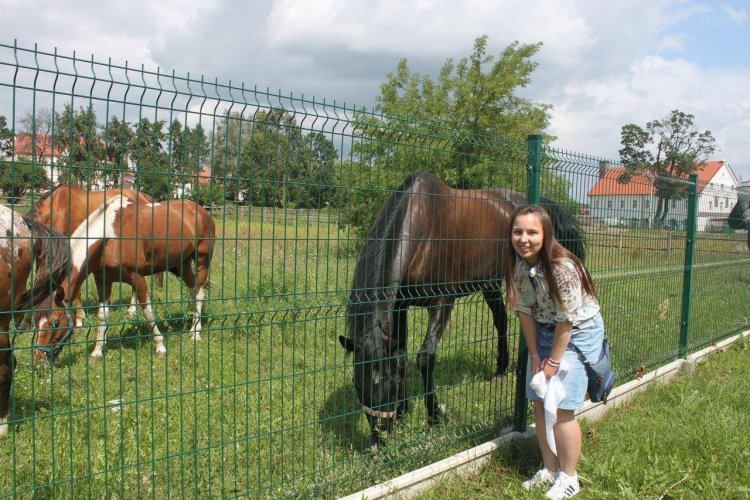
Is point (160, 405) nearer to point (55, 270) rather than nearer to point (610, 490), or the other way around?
point (55, 270)

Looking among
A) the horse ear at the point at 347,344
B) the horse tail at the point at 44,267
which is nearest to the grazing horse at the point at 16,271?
the horse tail at the point at 44,267

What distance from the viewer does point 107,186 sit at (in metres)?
2.47

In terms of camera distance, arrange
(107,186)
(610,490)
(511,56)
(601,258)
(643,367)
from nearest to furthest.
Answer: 1. (107,186)
2. (610,490)
3. (601,258)
4. (643,367)
5. (511,56)

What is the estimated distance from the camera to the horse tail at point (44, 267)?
2.83 m

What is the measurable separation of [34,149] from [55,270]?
189 cm

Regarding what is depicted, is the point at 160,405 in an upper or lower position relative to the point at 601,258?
lower

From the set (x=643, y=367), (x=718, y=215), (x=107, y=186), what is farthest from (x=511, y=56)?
(x=107, y=186)

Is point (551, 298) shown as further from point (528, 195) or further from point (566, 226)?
point (566, 226)

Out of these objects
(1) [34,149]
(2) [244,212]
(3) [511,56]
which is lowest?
(2) [244,212]

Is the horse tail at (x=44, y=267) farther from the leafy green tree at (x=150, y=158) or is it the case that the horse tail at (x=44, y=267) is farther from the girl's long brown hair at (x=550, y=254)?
the girl's long brown hair at (x=550, y=254)

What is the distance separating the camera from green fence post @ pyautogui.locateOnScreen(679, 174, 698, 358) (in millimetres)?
6613

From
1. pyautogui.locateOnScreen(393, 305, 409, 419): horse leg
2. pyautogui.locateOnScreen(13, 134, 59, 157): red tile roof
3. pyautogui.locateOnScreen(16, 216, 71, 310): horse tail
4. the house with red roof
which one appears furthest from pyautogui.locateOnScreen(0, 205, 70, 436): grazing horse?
the house with red roof

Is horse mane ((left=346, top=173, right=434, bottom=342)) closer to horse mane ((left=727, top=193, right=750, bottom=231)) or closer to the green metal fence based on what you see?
the green metal fence

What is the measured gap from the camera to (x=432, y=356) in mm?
4332
